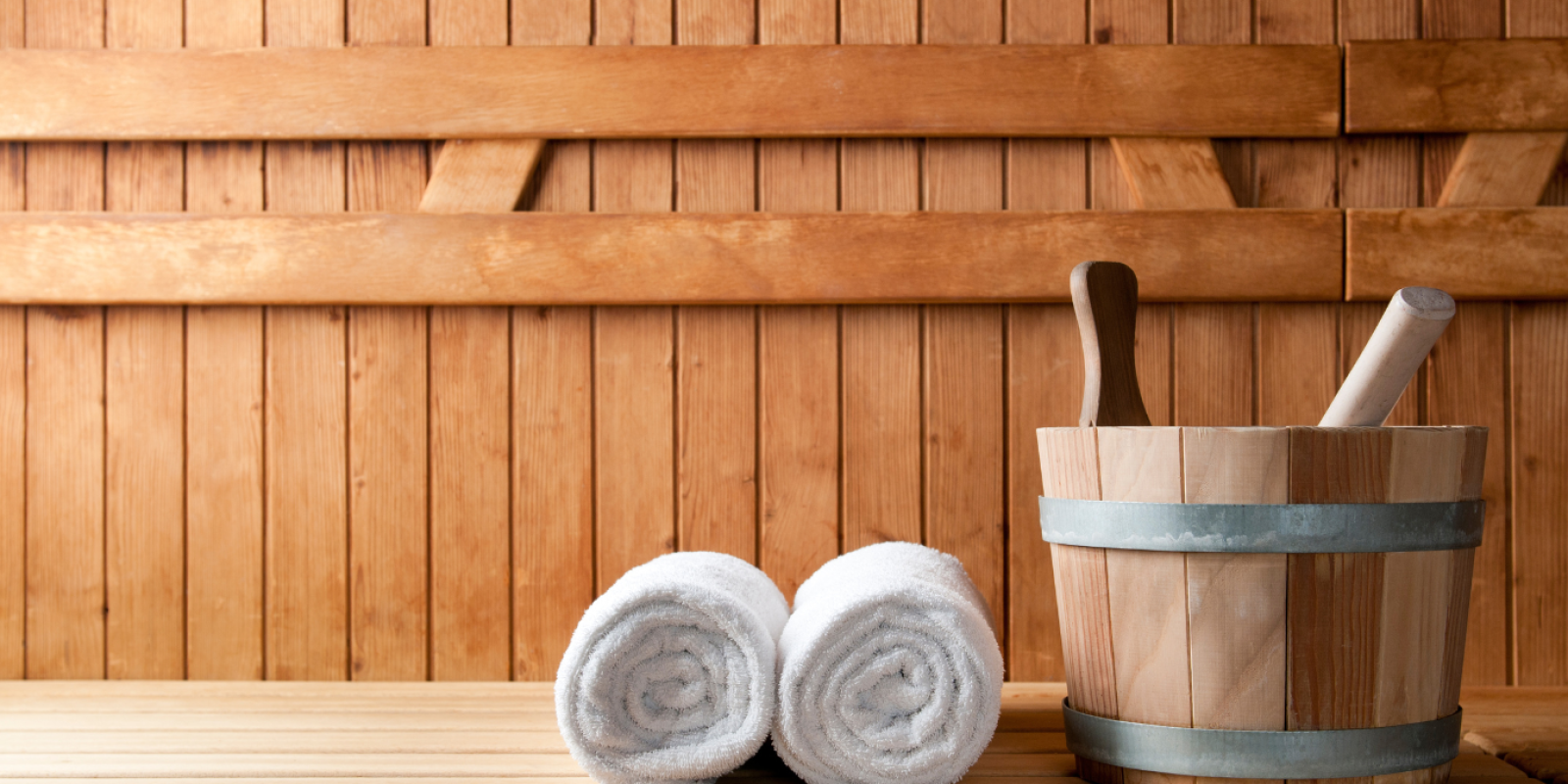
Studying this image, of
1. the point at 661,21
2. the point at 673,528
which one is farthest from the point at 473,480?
the point at 661,21

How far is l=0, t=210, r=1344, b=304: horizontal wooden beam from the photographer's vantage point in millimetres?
1491

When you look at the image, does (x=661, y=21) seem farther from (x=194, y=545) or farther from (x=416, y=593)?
(x=194, y=545)

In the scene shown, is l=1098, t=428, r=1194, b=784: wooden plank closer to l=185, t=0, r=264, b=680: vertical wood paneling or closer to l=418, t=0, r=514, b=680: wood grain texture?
l=418, t=0, r=514, b=680: wood grain texture

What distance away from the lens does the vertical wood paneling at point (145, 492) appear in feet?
5.08

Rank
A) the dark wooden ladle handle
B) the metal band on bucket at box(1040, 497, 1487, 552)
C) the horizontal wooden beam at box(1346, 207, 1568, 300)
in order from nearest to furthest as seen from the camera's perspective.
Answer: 1. the metal band on bucket at box(1040, 497, 1487, 552)
2. the dark wooden ladle handle
3. the horizontal wooden beam at box(1346, 207, 1568, 300)

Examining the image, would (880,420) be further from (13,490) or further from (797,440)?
(13,490)

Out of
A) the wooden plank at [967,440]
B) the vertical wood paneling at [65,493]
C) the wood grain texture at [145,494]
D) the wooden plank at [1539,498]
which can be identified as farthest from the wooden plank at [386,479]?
the wooden plank at [1539,498]

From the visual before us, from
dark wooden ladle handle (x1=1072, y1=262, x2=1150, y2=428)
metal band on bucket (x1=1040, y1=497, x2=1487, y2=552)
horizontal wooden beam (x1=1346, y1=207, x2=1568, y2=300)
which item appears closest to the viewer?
metal band on bucket (x1=1040, y1=497, x2=1487, y2=552)

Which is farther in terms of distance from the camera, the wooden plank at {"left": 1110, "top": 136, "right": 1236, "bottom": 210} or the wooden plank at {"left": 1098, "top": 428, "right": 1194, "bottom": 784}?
the wooden plank at {"left": 1110, "top": 136, "right": 1236, "bottom": 210}

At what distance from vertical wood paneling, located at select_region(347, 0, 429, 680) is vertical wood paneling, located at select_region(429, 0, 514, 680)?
0.02 metres

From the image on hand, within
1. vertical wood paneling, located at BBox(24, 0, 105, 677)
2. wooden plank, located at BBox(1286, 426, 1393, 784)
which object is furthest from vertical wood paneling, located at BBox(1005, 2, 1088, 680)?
vertical wood paneling, located at BBox(24, 0, 105, 677)

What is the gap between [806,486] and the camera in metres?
1.54

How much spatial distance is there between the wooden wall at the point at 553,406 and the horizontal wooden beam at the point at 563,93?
0.12 feet

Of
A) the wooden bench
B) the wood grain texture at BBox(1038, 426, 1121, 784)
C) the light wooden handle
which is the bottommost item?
the wooden bench
